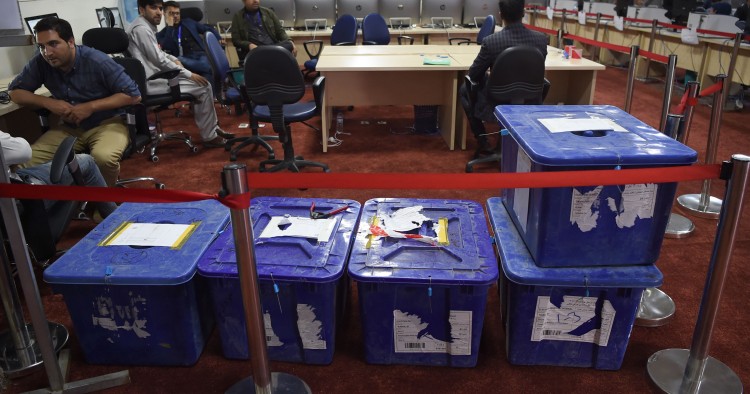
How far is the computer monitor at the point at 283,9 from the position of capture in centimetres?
671

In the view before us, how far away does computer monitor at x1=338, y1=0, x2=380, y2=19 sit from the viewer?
6.82m

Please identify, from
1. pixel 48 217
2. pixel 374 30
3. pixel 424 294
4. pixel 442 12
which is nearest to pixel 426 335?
pixel 424 294

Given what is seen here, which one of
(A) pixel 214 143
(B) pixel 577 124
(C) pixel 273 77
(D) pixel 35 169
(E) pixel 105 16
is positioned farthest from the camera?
(E) pixel 105 16

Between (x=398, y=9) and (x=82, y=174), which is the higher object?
(x=398, y=9)

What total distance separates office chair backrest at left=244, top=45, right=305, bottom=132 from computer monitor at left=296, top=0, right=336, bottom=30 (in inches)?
158

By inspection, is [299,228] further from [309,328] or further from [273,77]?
[273,77]

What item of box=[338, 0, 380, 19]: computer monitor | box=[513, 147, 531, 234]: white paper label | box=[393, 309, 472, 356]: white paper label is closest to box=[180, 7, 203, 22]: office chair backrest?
box=[338, 0, 380, 19]: computer monitor

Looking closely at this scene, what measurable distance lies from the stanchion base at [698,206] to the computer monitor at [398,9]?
468 cm

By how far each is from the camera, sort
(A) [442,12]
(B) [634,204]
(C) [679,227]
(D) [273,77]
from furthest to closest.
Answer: (A) [442,12] < (D) [273,77] < (C) [679,227] < (B) [634,204]

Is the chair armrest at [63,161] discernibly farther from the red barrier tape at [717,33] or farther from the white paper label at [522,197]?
the red barrier tape at [717,33]

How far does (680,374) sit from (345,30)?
5207 millimetres

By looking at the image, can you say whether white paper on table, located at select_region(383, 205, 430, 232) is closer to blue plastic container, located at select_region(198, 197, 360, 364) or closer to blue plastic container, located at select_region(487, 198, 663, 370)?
blue plastic container, located at select_region(198, 197, 360, 364)

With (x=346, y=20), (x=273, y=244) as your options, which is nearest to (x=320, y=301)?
(x=273, y=244)

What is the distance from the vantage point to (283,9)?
6773 mm
